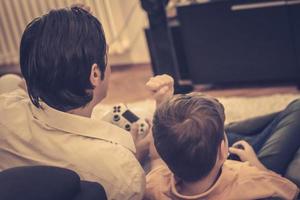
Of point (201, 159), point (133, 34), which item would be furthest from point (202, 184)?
point (133, 34)

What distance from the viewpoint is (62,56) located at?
52.2 inches

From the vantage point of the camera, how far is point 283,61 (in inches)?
116

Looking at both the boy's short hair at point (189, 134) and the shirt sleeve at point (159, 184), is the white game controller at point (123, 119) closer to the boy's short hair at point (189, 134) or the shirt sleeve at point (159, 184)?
the shirt sleeve at point (159, 184)

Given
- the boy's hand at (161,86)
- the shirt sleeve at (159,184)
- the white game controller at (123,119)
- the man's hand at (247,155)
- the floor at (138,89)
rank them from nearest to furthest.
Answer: the shirt sleeve at (159,184) < the man's hand at (247,155) < the boy's hand at (161,86) < the white game controller at (123,119) < the floor at (138,89)

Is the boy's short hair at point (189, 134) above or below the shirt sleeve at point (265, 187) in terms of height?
above

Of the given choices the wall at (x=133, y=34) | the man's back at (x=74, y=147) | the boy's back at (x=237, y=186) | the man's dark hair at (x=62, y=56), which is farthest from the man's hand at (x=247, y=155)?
the wall at (x=133, y=34)

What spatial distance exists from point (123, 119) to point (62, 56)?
50cm

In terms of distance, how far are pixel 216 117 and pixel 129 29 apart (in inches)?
106

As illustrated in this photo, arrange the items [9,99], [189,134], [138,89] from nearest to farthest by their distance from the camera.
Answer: [189,134] → [9,99] → [138,89]

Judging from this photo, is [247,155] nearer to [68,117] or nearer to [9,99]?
[68,117]

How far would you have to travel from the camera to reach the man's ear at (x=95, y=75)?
1381 mm

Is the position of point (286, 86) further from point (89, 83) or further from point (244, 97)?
point (89, 83)

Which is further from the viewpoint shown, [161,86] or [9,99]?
[161,86]

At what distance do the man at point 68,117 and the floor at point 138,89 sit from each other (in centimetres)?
174
